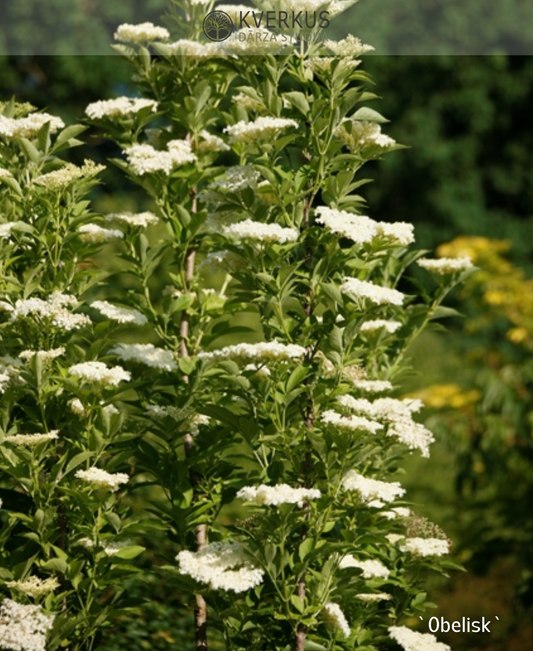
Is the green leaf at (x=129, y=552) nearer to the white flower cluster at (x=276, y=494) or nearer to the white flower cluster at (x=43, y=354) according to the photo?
the white flower cluster at (x=276, y=494)

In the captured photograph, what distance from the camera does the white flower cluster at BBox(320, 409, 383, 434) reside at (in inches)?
103

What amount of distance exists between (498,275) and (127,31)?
3413mm

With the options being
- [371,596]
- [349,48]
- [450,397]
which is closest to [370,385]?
[371,596]

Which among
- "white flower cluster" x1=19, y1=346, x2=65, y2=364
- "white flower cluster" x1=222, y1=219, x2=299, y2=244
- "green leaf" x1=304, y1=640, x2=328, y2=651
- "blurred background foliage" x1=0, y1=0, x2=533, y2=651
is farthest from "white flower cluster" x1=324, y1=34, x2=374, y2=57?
"blurred background foliage" x1=0, y1=0, x2=533, y2=651

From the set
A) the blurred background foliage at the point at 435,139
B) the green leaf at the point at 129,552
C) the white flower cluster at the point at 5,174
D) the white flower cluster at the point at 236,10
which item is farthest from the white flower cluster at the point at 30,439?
the blurred background foliage at the point at 435,139

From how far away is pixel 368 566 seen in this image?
113 inches

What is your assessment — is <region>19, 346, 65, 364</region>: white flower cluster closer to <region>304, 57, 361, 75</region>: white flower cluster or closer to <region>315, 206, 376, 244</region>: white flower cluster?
<region>315, 206, 376, 244</region>: white flower cluster

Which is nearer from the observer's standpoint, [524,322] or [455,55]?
[524,322]

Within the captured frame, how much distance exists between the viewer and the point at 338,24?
15977 mm

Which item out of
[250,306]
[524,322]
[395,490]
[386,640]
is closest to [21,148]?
[250,306]

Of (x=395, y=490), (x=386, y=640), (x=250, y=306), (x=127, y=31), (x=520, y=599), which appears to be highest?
(x=127, y=31)

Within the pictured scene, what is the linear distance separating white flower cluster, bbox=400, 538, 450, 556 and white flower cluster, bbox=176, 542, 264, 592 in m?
0.50

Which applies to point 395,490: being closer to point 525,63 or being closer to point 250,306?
point 250,306

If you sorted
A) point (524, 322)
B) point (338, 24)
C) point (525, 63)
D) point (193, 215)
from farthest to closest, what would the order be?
point (525, 63) → point (338, 24) → point (524, 322) → point (193, 215)
